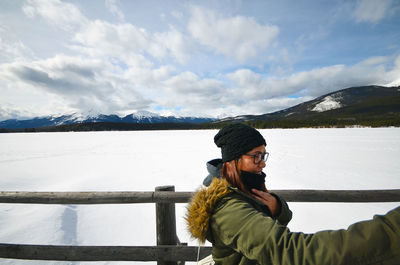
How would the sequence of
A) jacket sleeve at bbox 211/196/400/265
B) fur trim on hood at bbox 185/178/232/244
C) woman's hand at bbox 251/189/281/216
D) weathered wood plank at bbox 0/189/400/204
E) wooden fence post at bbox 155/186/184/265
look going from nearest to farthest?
jacket sleeve at bbox 211/196/400/265 → fur trim on hood at bbox 185/178/232/244 → woman's hand at bbox 251/189/281/216 → weathered wood plank at bbox 0/189/400/204 → wooden fence post at bbox 155/186/184/265

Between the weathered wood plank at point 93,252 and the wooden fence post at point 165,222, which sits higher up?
the wooden fence post at point 165,222

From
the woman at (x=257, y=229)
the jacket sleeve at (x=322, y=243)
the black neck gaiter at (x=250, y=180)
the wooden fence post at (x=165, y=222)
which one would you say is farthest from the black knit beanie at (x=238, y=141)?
the wooden fence post at (x=165, y=222)

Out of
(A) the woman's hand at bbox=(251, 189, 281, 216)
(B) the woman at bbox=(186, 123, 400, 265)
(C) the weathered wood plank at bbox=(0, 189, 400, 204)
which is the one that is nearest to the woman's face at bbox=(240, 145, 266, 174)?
(B) the woman at bbox=(186, 123, 400, 265)

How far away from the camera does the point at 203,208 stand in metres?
1.04

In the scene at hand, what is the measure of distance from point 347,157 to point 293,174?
6.01m

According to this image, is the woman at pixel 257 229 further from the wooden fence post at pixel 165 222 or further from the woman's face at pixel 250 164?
the wooden fence post at pixel 165 222

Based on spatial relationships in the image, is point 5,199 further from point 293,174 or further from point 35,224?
point 293,174

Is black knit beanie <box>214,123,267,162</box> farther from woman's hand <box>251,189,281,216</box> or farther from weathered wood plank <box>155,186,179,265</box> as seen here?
weathered wood plank <box>155,186,179,265</box>

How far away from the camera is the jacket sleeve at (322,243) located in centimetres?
67

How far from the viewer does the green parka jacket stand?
0.67 m

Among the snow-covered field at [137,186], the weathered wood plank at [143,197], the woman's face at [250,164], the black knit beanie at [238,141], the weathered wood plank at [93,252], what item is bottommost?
the snow-covered field at [137,186]

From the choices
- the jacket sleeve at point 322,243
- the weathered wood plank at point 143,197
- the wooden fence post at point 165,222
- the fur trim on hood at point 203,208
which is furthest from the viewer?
the wooden fence post at point 165,222

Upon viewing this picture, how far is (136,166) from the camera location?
438 inches

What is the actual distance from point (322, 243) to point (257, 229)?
9.5 inches
